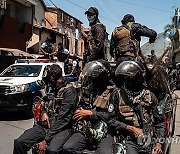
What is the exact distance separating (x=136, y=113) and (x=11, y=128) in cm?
487

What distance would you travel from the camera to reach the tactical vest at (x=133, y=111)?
11.6 feet

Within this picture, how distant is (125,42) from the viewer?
5.67 m

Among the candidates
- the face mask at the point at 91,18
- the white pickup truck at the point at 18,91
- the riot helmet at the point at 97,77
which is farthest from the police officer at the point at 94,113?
the white pickup truck at the point at 18,91

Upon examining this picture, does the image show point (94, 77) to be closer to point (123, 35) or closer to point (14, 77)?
point (123, 35)

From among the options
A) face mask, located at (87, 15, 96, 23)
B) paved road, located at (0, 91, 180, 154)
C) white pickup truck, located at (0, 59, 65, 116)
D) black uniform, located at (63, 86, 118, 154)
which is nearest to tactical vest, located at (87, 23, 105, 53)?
face mask, located at (87, 15, 96, 23)

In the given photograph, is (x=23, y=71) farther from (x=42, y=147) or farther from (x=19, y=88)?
(x=42, y=147)

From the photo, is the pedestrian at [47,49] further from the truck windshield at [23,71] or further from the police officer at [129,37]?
the police officer at [129,37]

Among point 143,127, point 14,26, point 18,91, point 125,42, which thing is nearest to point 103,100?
point 143,127

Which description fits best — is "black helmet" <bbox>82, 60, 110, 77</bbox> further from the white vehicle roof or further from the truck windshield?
the truck windshield

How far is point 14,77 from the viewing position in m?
9.55

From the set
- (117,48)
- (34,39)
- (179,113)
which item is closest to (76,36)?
(34,39)

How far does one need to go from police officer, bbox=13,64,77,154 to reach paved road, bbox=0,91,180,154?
1.81m

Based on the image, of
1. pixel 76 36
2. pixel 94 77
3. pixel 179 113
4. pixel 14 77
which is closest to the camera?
pixel 94 77

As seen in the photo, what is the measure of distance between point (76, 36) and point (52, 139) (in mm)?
37525
